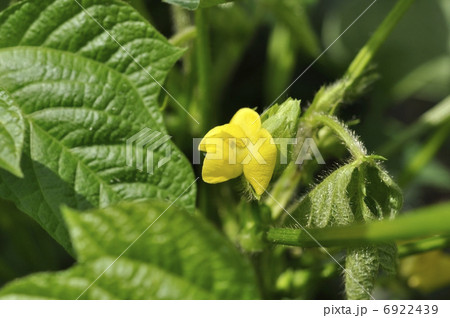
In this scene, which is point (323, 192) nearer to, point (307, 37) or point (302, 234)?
point (302, 234)

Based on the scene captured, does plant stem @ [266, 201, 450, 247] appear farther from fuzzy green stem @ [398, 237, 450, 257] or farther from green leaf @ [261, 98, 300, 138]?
fuzzy green stem @ [398, 237, 450, 257]

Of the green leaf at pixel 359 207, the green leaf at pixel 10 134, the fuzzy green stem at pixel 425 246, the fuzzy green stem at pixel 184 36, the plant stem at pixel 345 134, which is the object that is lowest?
the fuzzy green stem at pixel 425 246

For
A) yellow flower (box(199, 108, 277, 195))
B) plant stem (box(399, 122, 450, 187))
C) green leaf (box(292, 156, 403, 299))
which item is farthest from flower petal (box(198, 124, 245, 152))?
plant stem (box(399, 122, 450, 187))

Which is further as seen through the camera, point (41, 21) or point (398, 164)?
point (398, 164)

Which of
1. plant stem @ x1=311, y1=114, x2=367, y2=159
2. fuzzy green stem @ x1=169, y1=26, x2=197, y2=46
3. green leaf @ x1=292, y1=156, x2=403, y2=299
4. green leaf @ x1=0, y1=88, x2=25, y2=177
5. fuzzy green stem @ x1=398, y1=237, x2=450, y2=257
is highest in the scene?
fuzzy green stem @ x1=169, y1=26, x2=197, y2=46

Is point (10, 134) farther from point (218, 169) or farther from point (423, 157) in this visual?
point (423, 157)

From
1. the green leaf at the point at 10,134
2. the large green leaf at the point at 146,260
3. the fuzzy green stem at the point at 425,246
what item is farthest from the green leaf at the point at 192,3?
the fuzzy green stem at the point at 425,246

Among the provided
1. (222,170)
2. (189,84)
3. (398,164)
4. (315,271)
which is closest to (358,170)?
(222,170)

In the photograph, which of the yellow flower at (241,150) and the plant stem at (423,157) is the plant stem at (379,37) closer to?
the yellow flower at (241,150)
